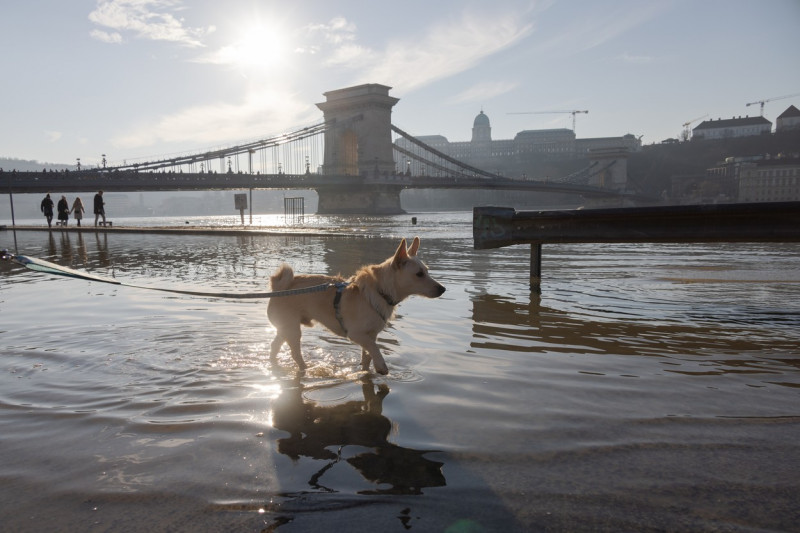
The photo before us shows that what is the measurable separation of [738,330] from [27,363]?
647 centimetres

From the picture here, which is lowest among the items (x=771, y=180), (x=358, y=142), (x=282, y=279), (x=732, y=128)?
(x=282, y=279)

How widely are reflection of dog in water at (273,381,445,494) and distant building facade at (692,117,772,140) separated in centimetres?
18056

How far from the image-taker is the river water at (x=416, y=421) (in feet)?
6.70

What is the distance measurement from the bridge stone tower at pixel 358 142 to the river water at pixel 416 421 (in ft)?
242

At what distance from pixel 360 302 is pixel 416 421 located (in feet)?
4.19

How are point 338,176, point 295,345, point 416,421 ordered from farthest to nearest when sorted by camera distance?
1. point 338,176
2. point 295,345
3. point 416,421

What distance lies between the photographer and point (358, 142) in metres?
88.9

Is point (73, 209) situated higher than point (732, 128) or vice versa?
point (732, 128)

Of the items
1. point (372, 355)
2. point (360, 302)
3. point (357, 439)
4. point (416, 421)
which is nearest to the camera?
point (357, 439)

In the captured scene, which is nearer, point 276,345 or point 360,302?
point 360,302

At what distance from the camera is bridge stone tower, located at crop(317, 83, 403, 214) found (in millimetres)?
79812

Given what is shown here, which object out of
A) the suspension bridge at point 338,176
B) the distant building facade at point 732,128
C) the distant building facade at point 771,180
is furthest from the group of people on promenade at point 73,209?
the distant building facade at point 732,128

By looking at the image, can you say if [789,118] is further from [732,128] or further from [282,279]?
[282,279]

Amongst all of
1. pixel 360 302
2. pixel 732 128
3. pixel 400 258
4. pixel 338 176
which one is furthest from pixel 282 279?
pixel 732 128
